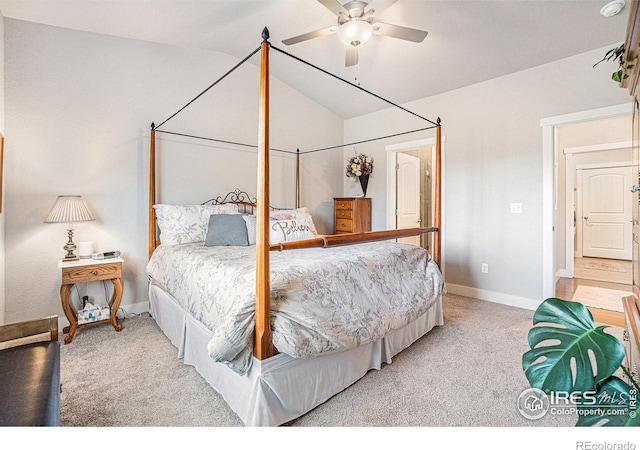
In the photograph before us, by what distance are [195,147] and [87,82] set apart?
3.60 ft

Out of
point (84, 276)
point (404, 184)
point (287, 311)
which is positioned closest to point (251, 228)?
point (84, 276)

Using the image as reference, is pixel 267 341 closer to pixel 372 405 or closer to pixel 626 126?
pixel 372 405

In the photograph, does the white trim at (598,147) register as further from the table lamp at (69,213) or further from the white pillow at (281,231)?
the table lamp at (69,213)

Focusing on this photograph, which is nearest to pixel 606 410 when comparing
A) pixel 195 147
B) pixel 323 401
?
pixel 323 401

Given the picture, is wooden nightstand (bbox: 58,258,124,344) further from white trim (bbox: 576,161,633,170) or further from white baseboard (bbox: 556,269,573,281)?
white trim (bbox: 576,161,633,170)

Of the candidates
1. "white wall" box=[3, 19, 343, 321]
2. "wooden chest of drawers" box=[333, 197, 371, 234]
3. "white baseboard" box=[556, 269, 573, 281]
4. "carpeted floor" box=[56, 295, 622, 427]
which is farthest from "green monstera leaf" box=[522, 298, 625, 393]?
"white baseboard" box=[556, 269, 573, 281]

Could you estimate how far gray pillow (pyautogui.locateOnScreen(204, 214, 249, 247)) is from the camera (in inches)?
112

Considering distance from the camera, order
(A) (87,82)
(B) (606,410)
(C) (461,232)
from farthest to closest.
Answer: (C) (461,232) < (A) (87,82) < (B) (606,410)

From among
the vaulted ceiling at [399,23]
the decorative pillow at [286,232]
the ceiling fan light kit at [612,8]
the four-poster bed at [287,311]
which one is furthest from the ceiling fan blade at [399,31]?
the decorative pillow at [286,232]

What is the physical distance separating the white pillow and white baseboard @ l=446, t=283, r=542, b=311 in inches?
86.4

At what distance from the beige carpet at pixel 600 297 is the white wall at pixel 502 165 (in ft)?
2.77

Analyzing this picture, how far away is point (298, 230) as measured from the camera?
118 inches

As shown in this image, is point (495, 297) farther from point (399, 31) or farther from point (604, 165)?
point (604, 165)

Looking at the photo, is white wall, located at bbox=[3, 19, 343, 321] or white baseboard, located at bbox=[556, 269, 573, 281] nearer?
white wall, located at bbox=[3, 19, 343, 321]
